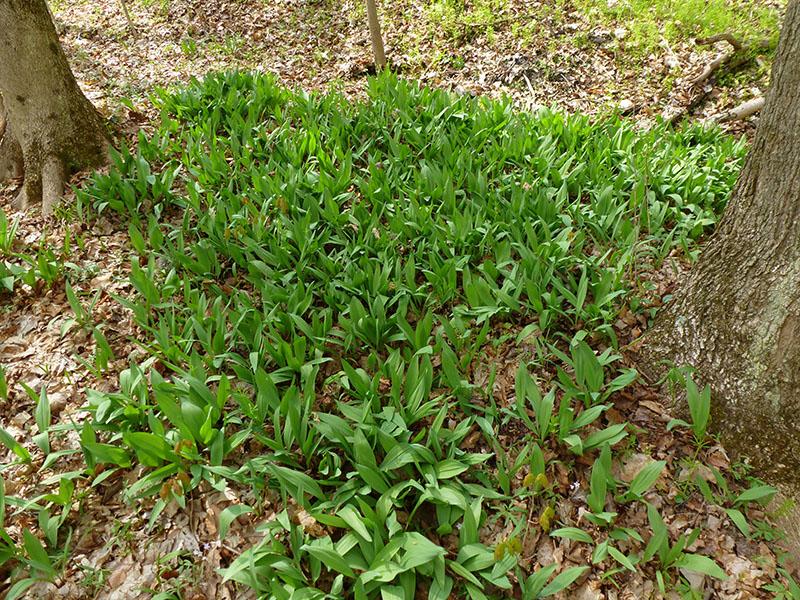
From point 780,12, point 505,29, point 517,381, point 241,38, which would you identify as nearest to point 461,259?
point 517,381

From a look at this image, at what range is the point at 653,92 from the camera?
5.81 metres

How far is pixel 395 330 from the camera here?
10.1ft

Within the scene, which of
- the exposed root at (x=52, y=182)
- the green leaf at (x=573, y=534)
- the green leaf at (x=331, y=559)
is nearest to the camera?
the green leaf at (x=331, y=559)

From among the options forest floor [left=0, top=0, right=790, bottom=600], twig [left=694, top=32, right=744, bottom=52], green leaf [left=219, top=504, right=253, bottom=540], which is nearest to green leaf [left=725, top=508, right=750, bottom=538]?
forest floor [left=0, top=0, right=790, bottom=600]

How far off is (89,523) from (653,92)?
21.2 ft

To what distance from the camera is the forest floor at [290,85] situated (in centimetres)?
220

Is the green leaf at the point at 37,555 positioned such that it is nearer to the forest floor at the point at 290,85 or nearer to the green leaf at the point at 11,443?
the forest floor at the point at 290,85

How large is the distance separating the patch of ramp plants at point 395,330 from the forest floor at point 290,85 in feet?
0.46

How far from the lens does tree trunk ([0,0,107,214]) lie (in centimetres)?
385

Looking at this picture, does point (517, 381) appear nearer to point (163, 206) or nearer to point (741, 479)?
point (741, 479)

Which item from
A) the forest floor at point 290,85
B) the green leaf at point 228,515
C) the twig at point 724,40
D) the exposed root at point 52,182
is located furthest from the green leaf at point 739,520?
the twig at point 724,40

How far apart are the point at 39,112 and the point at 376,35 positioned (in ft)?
13.6

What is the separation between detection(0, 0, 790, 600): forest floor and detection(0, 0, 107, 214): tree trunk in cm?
24

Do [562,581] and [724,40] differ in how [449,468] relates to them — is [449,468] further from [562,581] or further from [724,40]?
[724,40]
